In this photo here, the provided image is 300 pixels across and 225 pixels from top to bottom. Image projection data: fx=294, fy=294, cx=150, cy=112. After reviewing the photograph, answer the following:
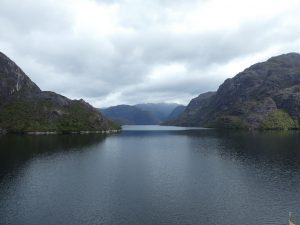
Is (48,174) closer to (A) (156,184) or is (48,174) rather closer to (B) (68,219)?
(A) (156,184)

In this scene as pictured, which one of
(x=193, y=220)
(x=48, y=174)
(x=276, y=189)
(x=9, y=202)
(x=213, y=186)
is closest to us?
(x=193, y=220)

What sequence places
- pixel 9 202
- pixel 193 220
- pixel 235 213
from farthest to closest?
pixel 9 202
pixel 235 213
pixel 193 220

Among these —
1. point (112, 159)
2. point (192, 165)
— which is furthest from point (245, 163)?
point (112, 159)

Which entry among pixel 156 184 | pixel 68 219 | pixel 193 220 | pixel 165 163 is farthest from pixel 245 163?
pixel 68 219

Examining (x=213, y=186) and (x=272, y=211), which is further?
(x=213, y=186)

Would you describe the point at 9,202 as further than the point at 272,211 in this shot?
Yes

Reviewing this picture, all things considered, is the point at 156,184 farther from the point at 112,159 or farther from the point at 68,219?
the point at 112,159

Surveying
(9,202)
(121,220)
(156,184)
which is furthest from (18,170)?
(121,220)

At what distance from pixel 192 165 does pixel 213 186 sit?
4426 centimetres

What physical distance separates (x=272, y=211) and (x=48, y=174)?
86915 mm

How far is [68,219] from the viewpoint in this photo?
70.6 m

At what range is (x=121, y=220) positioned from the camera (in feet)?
230

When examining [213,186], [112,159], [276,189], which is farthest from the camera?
[112,159]

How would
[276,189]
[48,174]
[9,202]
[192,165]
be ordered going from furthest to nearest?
[192,165], [48,174], [276,189], [9,202]
